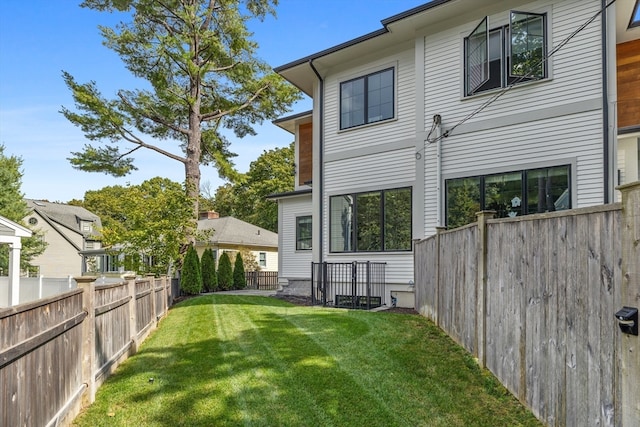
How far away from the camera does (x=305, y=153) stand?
53.5ft

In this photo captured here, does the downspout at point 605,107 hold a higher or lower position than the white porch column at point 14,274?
higher

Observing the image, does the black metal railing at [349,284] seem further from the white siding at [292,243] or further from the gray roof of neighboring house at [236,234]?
the gray roof of neighboring house at [236,234]

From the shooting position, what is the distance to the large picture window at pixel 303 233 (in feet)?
51.9

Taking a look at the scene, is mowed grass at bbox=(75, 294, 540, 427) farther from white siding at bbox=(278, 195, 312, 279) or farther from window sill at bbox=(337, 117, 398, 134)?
white siding at bbox=(278, 195, 312, 279)

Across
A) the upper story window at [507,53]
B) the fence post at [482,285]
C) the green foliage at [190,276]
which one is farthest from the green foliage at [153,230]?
the fence post at [482,285]

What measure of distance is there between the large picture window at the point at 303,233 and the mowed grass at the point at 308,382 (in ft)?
27.6

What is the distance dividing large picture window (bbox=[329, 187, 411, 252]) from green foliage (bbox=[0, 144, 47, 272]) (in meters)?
25.4

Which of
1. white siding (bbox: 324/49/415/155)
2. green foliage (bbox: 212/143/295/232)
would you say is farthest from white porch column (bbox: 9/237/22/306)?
green foliage (bbox: 212/143/295/232)

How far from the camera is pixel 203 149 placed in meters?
22.4

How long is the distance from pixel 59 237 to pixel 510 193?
35.0 metres

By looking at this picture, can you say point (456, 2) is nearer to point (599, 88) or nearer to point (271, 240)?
point (599, 88)

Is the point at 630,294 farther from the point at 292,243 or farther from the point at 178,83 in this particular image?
the point at 178,83

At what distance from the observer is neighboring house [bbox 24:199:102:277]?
3369 centimetres

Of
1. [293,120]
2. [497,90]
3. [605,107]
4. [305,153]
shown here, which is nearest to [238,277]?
[305,153]
